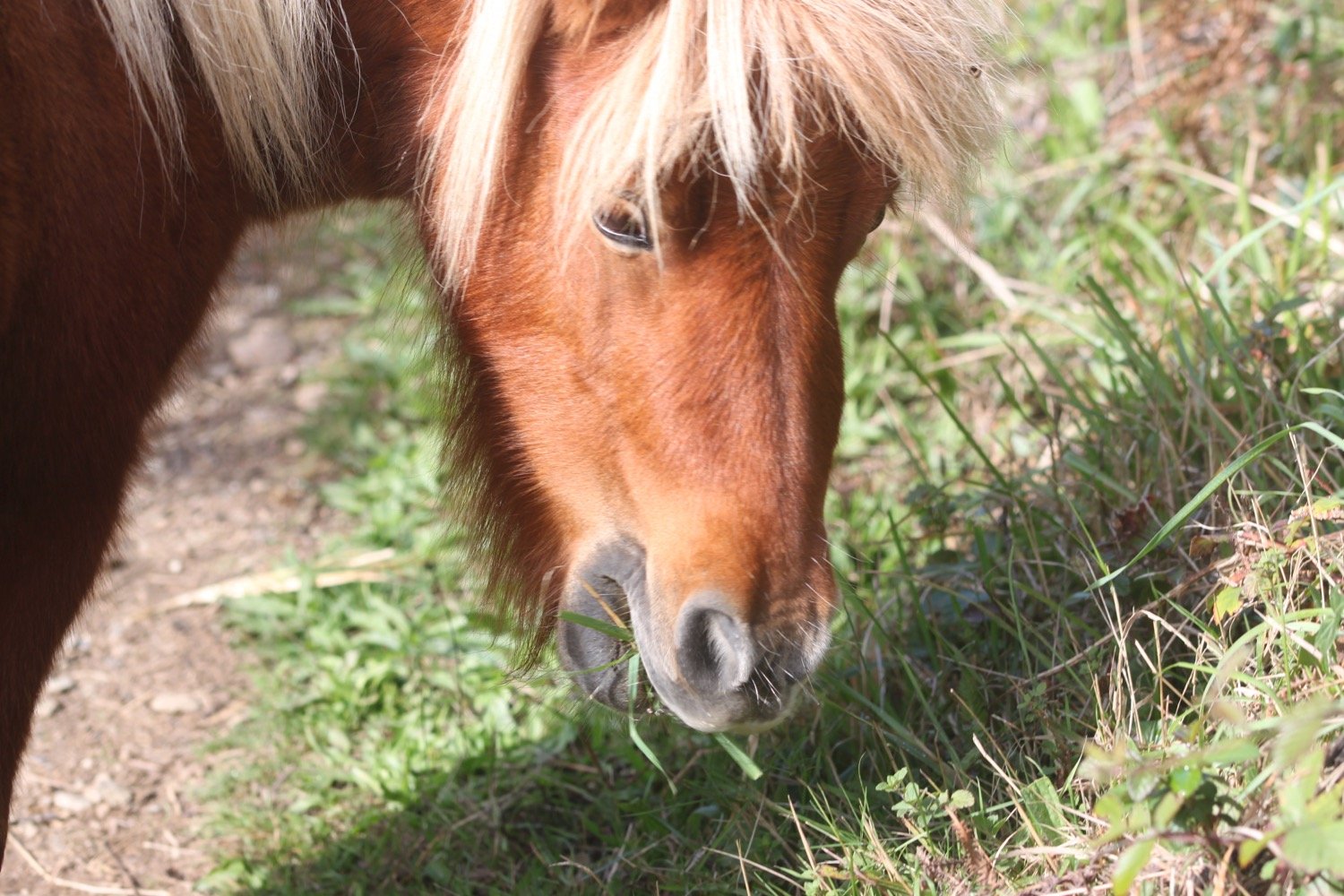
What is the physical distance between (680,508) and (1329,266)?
2.27 meters

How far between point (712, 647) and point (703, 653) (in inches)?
0.7

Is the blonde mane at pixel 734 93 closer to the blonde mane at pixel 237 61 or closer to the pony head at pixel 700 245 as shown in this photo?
the pony head at pixel 700 245

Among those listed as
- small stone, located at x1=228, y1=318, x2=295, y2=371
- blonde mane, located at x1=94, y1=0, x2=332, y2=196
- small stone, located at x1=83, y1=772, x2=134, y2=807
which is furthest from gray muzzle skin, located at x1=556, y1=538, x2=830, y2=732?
small stone, located at x1=228, y1=318, x2=295, y2=371

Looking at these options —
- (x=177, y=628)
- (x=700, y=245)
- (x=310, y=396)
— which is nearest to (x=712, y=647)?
(x=700, y=245)

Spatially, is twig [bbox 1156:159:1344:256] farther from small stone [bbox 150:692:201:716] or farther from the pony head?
small stone [bbox 150:692:201:716]

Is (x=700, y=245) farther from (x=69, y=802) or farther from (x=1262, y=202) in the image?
(x=1262, y=202)

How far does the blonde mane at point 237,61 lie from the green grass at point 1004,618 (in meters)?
0.48

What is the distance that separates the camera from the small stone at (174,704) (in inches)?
119

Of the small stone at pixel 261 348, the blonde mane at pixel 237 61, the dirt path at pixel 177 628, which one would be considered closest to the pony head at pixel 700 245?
the blonde mane at pixel 237 61

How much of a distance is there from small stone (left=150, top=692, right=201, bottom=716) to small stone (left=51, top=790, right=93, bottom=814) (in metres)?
0.31

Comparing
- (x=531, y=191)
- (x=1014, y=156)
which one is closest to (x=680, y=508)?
(x=531, y=191)

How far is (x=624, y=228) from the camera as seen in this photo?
1.67 meters

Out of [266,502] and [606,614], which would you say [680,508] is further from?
[266,502]

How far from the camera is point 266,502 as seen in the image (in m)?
3.72
